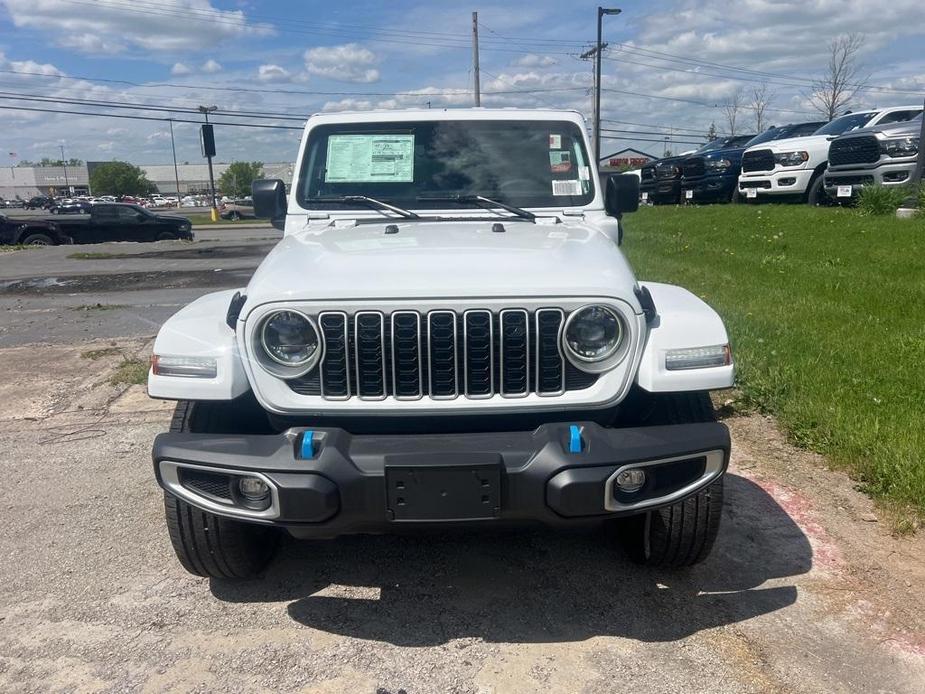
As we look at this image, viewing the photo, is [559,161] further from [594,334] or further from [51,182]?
[51,182]

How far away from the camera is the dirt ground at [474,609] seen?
249 centimetres

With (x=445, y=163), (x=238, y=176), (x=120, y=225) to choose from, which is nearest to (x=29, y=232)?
(x=120, y=225)

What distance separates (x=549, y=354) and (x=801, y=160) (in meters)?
13.5

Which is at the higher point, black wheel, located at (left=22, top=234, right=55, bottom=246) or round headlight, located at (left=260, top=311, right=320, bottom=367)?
round headlight, located at (left=260, top=311, right=320, bottom=367)

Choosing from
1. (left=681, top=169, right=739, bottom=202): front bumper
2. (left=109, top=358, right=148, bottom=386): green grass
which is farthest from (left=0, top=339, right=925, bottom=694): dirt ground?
(left=681, top=169, right=739, bottom=202): front bumper

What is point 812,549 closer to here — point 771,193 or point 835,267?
point 835,267

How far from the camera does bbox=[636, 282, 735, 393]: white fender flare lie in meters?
2.61

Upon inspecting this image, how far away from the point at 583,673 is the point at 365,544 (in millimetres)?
1219

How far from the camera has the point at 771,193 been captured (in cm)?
1479

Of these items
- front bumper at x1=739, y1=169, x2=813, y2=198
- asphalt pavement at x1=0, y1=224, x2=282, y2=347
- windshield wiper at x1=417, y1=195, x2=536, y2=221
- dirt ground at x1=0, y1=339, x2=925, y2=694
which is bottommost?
dirt ground at x1=0, y1=339, x2=925, y2=694

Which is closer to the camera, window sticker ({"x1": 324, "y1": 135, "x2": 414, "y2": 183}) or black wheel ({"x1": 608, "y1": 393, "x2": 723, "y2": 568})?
black wheel ({"x1": 608, "y1": 393, "x2": 723, "y2": 568})

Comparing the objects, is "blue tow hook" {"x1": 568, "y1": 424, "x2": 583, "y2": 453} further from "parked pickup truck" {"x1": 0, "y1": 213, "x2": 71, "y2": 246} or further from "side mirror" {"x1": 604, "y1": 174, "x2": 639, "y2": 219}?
"parked pickup truck" {"x1": 0, "y1": 213, "x2": 71, "y2": 246}

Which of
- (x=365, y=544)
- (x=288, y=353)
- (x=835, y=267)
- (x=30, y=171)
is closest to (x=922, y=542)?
(x=365, y=544)

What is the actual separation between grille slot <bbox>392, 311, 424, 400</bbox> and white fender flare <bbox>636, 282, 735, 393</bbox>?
0.76 metres
